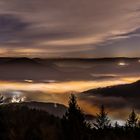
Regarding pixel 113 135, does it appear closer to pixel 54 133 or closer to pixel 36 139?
pixel 54 133

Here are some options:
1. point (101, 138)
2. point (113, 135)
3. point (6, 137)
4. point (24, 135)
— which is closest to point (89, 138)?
point (101, 138)

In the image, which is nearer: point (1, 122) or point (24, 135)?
point (1, 122)

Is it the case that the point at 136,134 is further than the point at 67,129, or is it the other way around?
the point at 136,134

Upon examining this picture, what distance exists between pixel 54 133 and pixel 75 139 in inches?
573

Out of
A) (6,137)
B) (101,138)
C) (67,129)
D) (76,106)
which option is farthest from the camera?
(101,138)

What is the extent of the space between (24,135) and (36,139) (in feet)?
26.2

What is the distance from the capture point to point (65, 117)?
135 m

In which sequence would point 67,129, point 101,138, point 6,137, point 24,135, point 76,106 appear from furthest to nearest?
point 101,138 → point 76,106 → point 67,129 → point 24,135 → point 6,137

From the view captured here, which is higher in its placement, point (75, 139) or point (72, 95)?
point (72, 95)

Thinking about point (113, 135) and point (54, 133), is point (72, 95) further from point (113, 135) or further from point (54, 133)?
point (113, 135)

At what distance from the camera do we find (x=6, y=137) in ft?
339

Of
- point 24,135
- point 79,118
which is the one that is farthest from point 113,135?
point 24,135

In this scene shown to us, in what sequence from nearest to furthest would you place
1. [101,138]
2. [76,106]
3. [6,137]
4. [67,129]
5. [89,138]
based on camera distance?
[6,137], [67,129], [76,106], [89,138], [101,138]

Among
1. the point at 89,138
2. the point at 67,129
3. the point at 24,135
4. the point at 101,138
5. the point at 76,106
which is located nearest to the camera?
the point at 24,135
